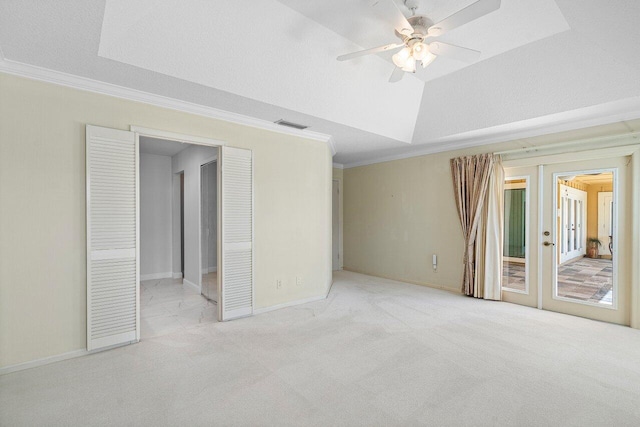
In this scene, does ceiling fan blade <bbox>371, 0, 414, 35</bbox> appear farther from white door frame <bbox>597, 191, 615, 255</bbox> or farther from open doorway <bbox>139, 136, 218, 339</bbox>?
white door frame <bbox>597, 191, 615, 255</bbox>

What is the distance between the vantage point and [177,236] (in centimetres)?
629

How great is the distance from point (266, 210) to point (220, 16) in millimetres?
2289

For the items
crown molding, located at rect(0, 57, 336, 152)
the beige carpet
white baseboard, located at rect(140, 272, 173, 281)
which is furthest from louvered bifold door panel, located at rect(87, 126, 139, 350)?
white baseboard, located at rect(140, 272, 173, 281)

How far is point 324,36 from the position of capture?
2869mm

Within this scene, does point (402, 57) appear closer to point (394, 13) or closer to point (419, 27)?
point (419, 27)

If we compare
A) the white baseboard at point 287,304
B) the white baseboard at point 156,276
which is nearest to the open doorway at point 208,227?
the white baseboard at point 287,304

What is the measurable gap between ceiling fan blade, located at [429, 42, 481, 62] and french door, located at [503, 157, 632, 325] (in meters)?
2.55

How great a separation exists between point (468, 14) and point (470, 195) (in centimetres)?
326

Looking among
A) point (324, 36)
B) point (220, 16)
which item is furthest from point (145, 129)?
point (324, 36)

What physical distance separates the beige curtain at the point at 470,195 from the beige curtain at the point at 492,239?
8 cm

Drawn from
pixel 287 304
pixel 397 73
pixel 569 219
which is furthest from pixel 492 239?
pixel 287 304

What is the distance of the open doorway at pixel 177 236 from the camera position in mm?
4134

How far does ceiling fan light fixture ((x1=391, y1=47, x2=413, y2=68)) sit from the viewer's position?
2604 mm

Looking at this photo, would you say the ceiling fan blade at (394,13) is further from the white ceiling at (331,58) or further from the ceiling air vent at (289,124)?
the ceiling air vent at (289,124)
